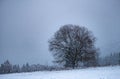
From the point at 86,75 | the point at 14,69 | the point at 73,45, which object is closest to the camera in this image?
the point at 86,75

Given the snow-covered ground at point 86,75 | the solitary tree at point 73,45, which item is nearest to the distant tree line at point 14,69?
the solitary tree at point 73,45

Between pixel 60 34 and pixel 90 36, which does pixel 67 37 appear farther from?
pixel 90 36

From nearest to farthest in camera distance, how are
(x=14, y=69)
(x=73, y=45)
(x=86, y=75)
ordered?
(x=86, y=75)
(x=73, y=45)
(x=14, y=69)

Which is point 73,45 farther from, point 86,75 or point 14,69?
point 14,69

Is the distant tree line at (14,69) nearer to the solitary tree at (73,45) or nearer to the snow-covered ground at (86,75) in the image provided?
the solitary tree at (73,45)

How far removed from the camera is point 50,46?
42.6 m

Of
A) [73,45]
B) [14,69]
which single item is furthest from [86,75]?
[14,69]

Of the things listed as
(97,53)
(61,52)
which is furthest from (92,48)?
→ (61,52)

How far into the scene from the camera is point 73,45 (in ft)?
135

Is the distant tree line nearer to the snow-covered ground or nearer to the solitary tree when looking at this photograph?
the solitary tree

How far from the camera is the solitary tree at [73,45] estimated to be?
1618 inches

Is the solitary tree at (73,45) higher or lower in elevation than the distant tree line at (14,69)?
higher

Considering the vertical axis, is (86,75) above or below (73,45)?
below

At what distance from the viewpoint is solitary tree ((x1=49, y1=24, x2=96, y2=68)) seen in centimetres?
4109
